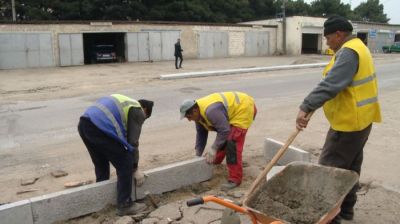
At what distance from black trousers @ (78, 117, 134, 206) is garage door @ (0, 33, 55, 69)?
24.1 m

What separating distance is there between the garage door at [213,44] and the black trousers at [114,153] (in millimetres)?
30555

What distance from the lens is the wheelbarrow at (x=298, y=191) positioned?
3.79m

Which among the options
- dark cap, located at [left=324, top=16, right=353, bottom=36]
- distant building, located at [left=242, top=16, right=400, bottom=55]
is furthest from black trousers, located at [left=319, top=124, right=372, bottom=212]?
distant building, located at [left=242, top=16, right=400, bottom=55]

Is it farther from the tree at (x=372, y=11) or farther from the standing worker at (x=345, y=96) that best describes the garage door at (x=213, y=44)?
the tree at (x=372, y=11)

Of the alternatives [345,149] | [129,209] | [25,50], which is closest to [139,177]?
[129,209]

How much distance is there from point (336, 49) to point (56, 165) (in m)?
4.56

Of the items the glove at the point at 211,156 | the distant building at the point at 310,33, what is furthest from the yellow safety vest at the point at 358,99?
the distant building at the point at 310,33

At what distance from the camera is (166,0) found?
46.6 m

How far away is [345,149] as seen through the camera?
3.99 metres

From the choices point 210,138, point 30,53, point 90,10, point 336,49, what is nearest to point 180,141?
point 210,138

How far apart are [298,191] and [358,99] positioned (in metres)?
1.06

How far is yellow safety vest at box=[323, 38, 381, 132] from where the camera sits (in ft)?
12.4

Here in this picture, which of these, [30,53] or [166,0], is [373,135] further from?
[166,0]

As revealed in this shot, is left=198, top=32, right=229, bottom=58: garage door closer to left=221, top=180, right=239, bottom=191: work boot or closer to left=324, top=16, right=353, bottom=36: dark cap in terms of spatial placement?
left=221, top=180, right=239, bottom=191: work boot
